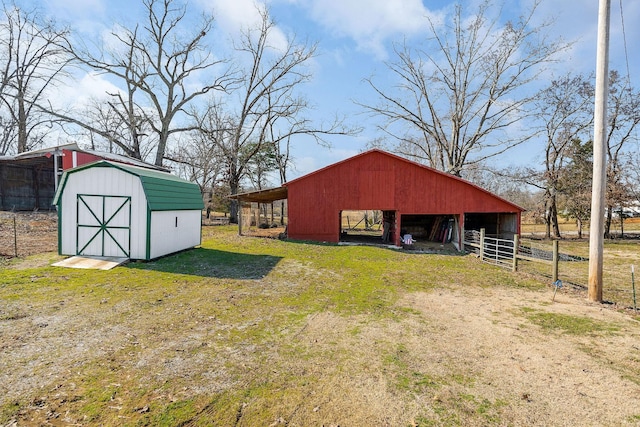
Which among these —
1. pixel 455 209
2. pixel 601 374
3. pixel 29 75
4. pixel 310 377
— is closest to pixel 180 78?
pixel 29 75

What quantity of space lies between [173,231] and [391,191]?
10.2 metres

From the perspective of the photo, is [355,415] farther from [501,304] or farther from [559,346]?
[501,304]

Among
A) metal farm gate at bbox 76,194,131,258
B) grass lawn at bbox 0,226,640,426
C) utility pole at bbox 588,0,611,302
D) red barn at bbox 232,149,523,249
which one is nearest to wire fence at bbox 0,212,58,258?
metal farm gate at bbox 76,194,131,258

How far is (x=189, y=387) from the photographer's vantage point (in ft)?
11.0

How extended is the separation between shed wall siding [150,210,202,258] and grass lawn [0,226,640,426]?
1954 mm

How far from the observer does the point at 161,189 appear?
33.5 feet

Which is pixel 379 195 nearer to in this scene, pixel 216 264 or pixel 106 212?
pixel 216 264

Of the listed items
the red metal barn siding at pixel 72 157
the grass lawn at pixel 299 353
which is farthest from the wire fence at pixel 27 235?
the red metal barn siding at pixel 72 157

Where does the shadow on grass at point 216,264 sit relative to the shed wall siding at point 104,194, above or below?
below

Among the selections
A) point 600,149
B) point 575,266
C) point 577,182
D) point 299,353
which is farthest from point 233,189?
point 577,182

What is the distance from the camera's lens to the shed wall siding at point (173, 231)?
9.81 metres

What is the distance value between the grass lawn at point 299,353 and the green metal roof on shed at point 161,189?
255 centimetres

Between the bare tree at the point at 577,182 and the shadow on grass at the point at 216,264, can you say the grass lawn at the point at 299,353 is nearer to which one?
the shadow on grass at the point at 216,264

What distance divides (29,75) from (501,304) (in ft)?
114
